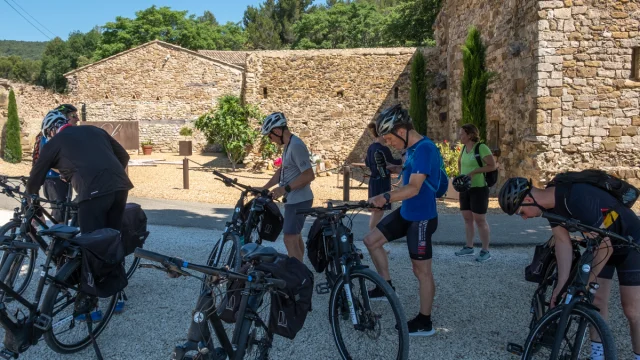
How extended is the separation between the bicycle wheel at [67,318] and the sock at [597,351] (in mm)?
3319

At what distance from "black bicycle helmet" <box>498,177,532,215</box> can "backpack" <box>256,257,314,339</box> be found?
4.36 feet

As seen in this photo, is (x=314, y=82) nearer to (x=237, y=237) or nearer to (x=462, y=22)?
(x=462, y=22)

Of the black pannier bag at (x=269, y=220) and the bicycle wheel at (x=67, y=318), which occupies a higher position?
the black pannier bag at (x=269, y=220)

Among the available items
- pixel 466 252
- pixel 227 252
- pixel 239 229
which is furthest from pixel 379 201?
pixel 466 252

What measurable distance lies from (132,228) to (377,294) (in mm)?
2557

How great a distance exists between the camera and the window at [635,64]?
419 inches

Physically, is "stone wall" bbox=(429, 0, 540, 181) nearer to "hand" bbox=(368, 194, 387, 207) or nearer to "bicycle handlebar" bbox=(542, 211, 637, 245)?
"hand" bbox=(368, 194, 387, 207)

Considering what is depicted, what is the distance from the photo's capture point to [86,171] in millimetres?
4527

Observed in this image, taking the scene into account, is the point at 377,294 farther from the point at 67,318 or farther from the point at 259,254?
the point at 67,318

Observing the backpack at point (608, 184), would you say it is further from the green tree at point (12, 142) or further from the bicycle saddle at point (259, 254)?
the green tree at point (12, 142)

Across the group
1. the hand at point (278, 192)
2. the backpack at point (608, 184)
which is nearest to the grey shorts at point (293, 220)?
the hand at point (278, 192)

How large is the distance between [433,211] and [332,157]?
1446 cm

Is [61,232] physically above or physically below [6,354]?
above

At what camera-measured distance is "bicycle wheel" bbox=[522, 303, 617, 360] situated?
295 centimetres
